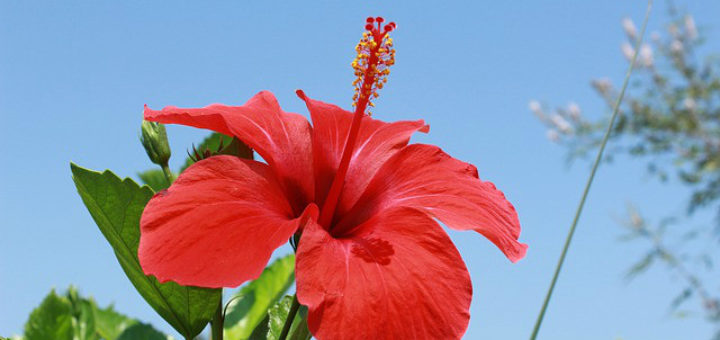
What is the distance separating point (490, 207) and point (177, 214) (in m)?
0.36

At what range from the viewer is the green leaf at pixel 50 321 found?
1007 millimetres

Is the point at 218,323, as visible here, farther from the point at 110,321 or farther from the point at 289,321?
the point at 110,321

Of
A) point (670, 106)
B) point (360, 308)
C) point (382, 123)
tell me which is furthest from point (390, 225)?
point (670, 106)

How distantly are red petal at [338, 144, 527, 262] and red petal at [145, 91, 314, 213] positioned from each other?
7cm

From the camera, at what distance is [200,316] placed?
712 mm

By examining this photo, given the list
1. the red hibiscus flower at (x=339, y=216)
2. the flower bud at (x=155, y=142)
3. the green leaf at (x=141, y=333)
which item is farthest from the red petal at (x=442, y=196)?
the green leaf at (x=141, y=333)

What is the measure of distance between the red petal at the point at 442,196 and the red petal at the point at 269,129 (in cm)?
7

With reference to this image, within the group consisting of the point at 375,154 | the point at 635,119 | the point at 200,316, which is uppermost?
the point at 635,119

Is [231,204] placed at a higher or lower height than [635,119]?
lower

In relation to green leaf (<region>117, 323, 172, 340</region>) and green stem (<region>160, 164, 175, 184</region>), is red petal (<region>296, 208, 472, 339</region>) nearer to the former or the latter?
green stem (<region>160, 164, 175, 184</region>)

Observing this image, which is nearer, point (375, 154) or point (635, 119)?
point (375, 154)

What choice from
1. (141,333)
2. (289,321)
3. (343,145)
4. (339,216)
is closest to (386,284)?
(289,321)

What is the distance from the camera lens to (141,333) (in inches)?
39.8

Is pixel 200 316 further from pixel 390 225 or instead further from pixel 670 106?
pixel 670 106
